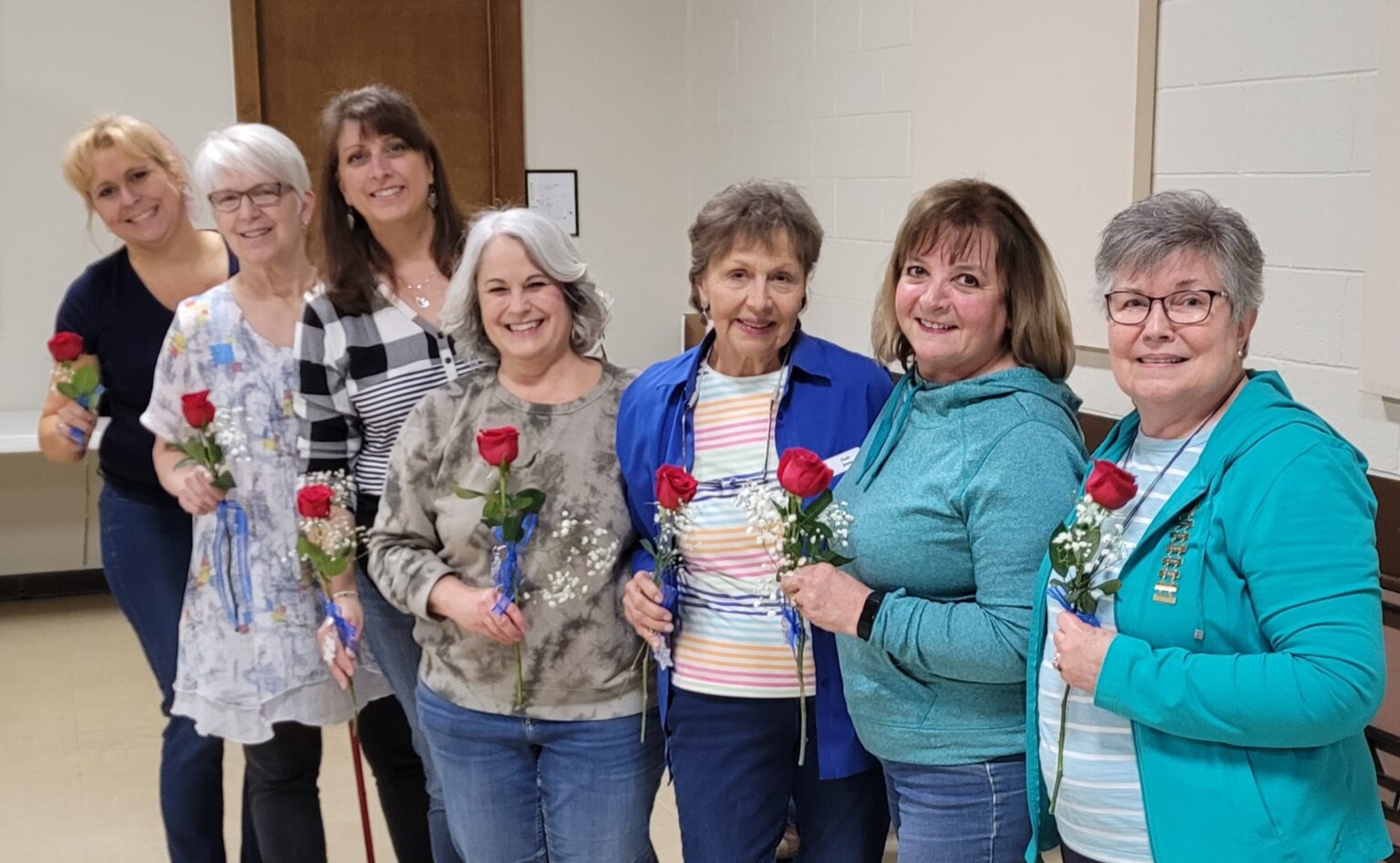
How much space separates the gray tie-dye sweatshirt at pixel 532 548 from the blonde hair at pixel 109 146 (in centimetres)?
99

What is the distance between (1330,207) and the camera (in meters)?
2.69

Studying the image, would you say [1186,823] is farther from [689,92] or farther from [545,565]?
[689,92]

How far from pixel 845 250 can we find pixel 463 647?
2849 millimetres

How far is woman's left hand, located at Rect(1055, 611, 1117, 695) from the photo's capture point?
5.04ft

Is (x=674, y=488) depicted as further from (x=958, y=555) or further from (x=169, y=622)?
(x=169, y=622)

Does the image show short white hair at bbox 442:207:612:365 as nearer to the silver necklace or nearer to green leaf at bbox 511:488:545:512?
the silver necklace

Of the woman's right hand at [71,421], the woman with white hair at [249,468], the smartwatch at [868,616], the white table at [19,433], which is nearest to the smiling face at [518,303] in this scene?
the woman with white hair at [249,468]

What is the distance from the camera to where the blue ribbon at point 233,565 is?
8.48 feet

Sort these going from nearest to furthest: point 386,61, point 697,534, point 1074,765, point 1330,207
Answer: point 1074,765
point 697,534
point 1330,207
point 386,61

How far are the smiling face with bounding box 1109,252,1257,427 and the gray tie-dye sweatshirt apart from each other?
0.93 meters

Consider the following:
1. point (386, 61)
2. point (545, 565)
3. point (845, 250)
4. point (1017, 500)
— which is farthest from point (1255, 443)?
point (386, 61)

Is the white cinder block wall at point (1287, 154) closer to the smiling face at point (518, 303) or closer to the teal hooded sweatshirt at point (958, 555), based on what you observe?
the teal hooded sweatshirt at point (958, 555)

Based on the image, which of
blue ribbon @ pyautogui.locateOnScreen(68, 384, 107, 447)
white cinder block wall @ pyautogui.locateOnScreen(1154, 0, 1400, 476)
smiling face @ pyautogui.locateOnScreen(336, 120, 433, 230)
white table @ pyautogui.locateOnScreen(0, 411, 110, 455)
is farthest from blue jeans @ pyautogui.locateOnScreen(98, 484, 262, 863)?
white cinder block wall @ pyautogui.locateOnScreen(1154, 0, 1400, 476)

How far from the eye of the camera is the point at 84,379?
271 centimetres
